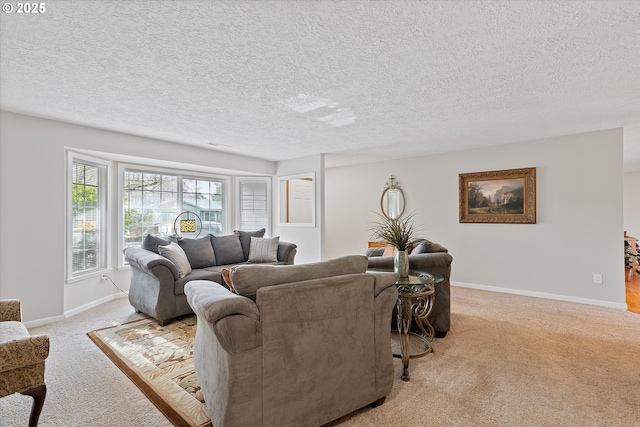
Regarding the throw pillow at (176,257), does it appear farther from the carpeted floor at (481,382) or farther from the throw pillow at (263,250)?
the throw pillow at (263,250)

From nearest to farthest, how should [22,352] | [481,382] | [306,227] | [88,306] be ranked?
[22,352] → [481,382] → [88,306] → [306,227]

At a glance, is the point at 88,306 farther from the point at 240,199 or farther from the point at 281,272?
the point at 281,272

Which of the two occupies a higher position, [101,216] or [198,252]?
[101,216]

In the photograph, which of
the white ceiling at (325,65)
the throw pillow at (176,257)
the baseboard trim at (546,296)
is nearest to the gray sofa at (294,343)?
the white ceiling at (325,65)

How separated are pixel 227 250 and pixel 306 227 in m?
1.67

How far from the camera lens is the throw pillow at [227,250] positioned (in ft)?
15.6

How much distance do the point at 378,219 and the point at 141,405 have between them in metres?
5.37

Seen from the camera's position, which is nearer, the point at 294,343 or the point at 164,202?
the point at 294,343

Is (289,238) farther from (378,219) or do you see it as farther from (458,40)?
(458,40)

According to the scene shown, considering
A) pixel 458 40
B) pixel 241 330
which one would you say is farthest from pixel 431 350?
pixel 458 40

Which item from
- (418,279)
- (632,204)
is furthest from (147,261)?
(632,204)

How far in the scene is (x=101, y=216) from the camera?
464 cm

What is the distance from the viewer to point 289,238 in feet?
20.8

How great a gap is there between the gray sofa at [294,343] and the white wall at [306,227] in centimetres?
372
